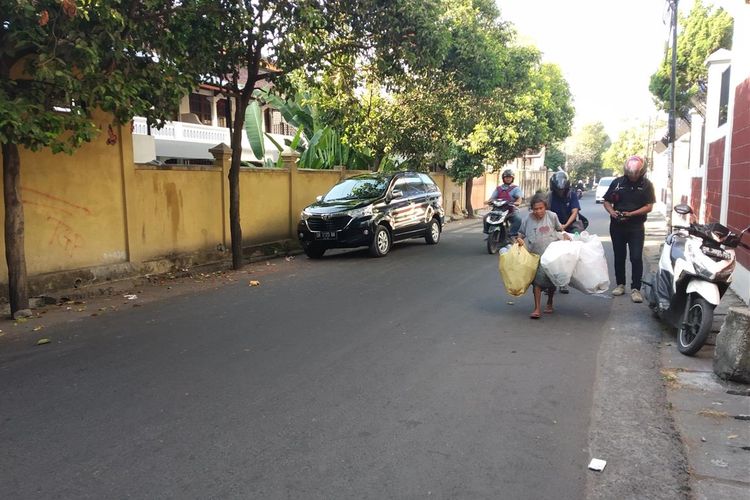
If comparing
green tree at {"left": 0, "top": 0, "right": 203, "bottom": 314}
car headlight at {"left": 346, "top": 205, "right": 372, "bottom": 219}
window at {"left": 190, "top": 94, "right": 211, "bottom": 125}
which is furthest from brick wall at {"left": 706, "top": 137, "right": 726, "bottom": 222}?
window at {"left": 190, "top": 94, "right": 211, "bottom": 125}

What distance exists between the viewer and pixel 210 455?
3.50m

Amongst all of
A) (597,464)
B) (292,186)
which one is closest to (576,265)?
(597,464)

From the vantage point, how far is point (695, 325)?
536 cm

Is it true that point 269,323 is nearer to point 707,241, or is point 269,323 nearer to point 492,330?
point 492,330

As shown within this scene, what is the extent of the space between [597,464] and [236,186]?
9069mm

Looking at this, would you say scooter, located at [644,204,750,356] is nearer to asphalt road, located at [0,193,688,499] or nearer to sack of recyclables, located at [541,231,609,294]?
sack of recyclables, located at [541,231,609,294]

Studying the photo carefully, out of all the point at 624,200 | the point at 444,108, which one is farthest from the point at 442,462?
the point at 444,108

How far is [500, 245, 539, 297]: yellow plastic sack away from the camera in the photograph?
261 inches

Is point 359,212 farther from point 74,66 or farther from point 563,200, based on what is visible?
point 74,66

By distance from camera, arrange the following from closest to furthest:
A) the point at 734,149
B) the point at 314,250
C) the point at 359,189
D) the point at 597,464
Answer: the point at 597,464 < the point at 734,149 < the point at 314,250 < the point at 359,189

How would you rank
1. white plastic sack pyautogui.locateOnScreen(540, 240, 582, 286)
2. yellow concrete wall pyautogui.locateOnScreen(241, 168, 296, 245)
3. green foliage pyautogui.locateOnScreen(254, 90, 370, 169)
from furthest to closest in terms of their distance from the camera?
green foliage pyautogui.locateOnScreen(254, 90, 370, 169)
yellow concrete wall pyautogui.locateOnScreen(241, 168, 296, 245)
white plastic sack pyautogui.locateOnScreen(540, 240, 582, 286)

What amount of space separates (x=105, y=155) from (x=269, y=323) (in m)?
4.70

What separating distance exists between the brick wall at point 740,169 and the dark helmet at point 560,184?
84.8 inches

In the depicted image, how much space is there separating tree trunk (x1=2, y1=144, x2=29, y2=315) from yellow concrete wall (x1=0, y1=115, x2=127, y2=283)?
0.76 metres
